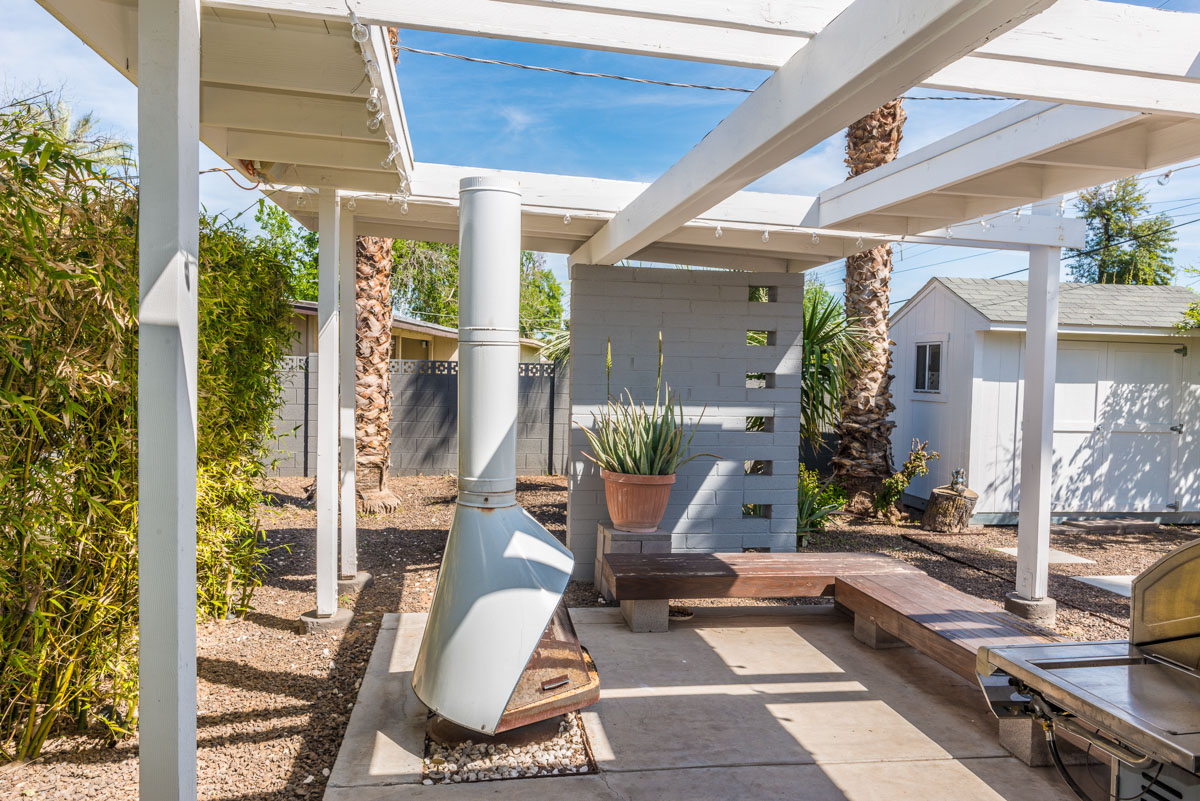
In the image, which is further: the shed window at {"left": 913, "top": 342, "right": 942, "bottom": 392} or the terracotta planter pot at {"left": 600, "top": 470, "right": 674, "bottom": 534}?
the shed window at {"left": 913, "top": 342, "right": 942, "bottom": 392}

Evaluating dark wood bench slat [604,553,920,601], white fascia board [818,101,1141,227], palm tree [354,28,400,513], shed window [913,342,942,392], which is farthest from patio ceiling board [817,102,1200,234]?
shed window [913,342,942,392]

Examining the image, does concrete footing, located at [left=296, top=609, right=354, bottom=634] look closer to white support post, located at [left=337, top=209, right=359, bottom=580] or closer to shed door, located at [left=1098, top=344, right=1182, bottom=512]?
white support post, located at [left=337, top=209, right=359, bottom=580]

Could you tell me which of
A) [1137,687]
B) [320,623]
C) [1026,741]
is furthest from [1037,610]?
[320,623]

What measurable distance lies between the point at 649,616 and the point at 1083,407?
21.5ft

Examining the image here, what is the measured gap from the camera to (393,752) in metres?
2.94

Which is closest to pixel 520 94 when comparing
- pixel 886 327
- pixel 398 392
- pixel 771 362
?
pixel 398 392

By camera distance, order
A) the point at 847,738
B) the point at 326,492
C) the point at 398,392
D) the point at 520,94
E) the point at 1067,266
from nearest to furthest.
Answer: the point at 847,738
the point at 326,492
the point at 398,392
the point at 520,94
the point at 1067,266

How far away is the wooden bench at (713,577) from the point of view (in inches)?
172

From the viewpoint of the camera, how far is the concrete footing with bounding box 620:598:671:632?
4.54m

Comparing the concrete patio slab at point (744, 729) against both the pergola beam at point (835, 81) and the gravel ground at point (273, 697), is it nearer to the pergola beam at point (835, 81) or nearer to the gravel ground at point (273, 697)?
the gravel ground at point (273, 697)

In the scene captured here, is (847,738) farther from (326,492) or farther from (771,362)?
(771,362)

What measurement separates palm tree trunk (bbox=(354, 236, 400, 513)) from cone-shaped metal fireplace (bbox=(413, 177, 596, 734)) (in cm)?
481

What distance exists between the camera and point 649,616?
4.54 metres

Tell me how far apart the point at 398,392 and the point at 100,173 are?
729 cm
